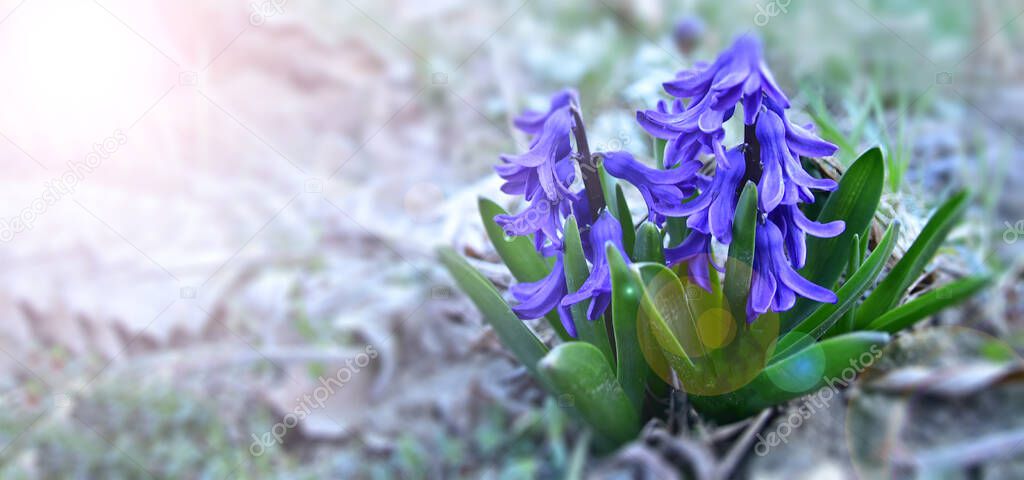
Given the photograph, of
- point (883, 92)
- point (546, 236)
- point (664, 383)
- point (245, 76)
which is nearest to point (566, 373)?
point (546, 236)

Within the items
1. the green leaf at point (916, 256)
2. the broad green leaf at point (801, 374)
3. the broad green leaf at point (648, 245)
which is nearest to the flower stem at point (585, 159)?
the broad green leaf at point (648, 245)

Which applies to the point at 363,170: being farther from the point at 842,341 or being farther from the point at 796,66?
the point at 842,341

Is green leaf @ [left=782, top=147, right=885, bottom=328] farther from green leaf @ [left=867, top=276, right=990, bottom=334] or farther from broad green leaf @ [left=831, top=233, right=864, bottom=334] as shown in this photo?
green leaf @ [left=867, top=276, right=990, bottom=334]

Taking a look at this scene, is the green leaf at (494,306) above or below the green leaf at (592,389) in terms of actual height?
above

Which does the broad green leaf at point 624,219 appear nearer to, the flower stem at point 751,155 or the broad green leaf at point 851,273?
the flower stem at point 751,155

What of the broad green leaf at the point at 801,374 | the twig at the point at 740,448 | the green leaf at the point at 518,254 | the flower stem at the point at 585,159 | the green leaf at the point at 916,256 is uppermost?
the flower stem at the point at 585,159

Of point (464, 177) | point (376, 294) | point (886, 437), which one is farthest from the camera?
point (464, 177)
